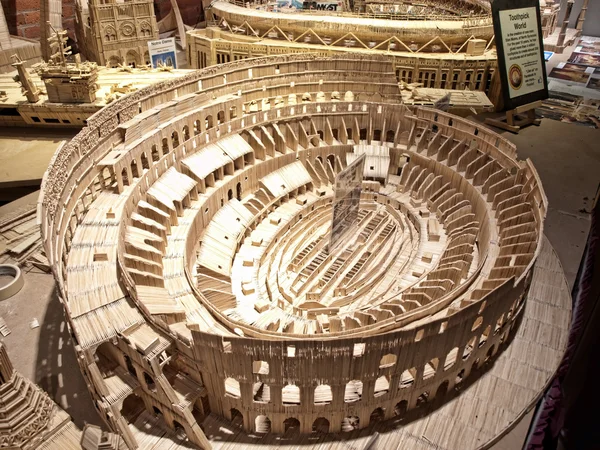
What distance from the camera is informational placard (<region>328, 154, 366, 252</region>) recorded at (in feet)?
87.7

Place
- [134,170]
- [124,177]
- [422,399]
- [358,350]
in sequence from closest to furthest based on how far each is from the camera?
[358,350] → [422,399] → [124,177] → [134,170]

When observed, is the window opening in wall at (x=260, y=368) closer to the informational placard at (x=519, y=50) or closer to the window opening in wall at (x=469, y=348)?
the window opening in wall at (x=469, y=348)

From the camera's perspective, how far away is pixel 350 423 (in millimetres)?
18656

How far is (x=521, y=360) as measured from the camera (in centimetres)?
2155

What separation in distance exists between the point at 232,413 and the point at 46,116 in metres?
29.2

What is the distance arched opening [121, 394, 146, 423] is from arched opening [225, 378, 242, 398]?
3727 mm

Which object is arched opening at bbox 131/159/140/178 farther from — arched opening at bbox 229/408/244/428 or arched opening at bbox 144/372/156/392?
arched opening at bbox 229/408/244/428

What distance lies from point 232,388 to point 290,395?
2379mm

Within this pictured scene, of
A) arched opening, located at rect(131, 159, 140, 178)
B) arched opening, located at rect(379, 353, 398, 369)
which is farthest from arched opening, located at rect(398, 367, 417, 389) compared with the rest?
arched opening, located at rect(131, 159, 140, 178)

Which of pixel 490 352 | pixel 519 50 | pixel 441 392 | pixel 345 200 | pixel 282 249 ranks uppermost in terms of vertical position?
pixel 519 50

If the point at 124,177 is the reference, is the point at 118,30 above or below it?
above

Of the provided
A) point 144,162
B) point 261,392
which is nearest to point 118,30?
point 144,162

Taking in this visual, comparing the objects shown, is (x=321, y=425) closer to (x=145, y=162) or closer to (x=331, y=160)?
(x=145, y=162)

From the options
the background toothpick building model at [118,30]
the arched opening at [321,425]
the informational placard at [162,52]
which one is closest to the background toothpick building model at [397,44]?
the background toothpick building model at [118,30]
